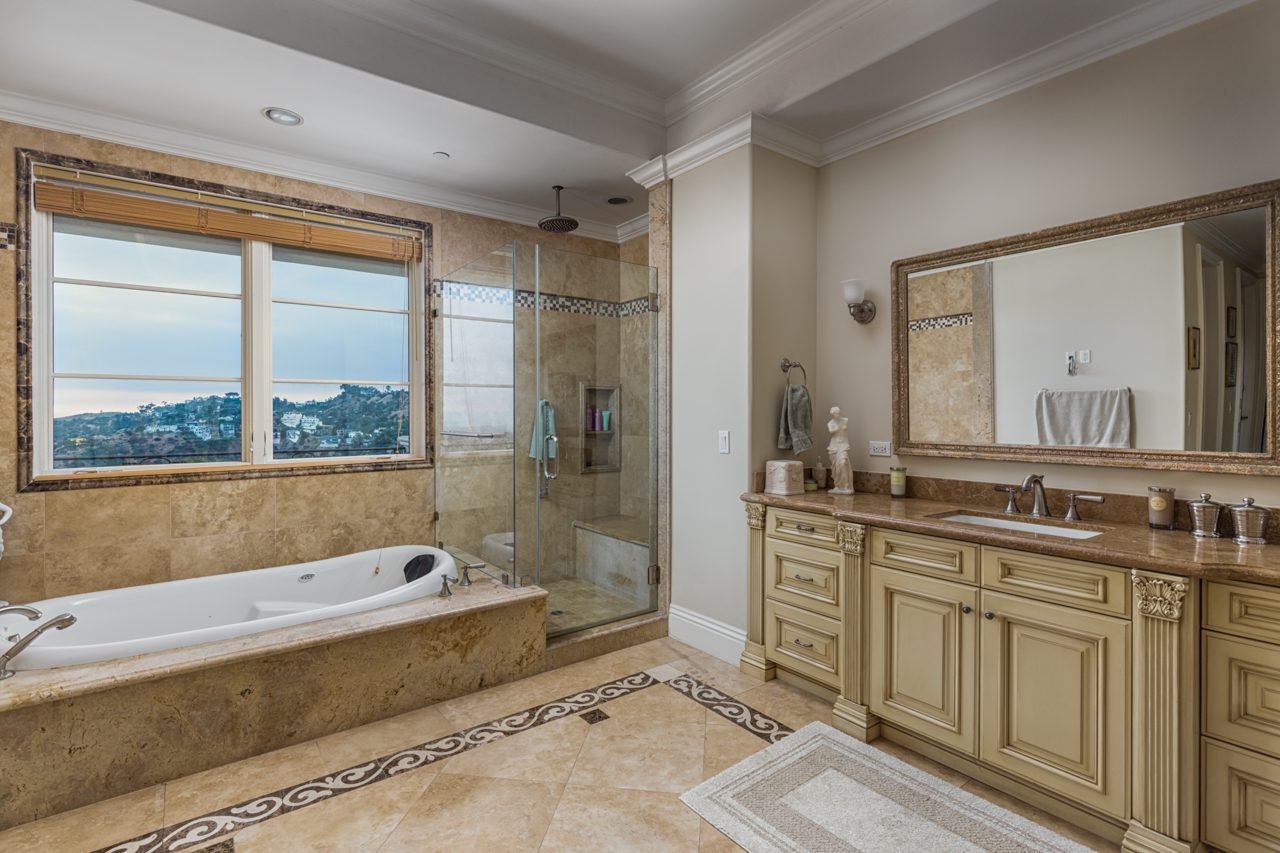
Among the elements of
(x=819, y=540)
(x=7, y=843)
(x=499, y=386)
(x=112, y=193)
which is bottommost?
(x=7, y=843)

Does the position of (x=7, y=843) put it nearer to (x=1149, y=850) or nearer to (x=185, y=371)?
(x=185, y=371)

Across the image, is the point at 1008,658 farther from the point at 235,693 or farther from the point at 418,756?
the point at 235,693

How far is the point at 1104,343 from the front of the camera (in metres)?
2.21

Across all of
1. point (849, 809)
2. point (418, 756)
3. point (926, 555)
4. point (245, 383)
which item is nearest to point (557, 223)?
point (245, 383)

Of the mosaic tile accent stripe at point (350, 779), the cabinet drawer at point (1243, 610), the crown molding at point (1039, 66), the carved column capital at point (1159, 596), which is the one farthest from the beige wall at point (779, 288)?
the cabinet drawer at point (1243, 610)

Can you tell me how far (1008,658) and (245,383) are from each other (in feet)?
12.5

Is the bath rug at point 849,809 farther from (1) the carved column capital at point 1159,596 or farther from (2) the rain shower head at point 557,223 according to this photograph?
(2) the rain shower head at point 557,223

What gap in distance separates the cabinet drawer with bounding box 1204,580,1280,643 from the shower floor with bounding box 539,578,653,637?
2459 mm

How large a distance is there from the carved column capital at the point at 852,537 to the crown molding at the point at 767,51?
2074 mm

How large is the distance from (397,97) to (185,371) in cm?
186

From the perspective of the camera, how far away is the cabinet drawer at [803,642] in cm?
254

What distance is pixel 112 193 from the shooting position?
2.92 metres

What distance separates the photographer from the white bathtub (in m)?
2.19

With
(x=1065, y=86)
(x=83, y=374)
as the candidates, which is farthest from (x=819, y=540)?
(x=83, y=374)
